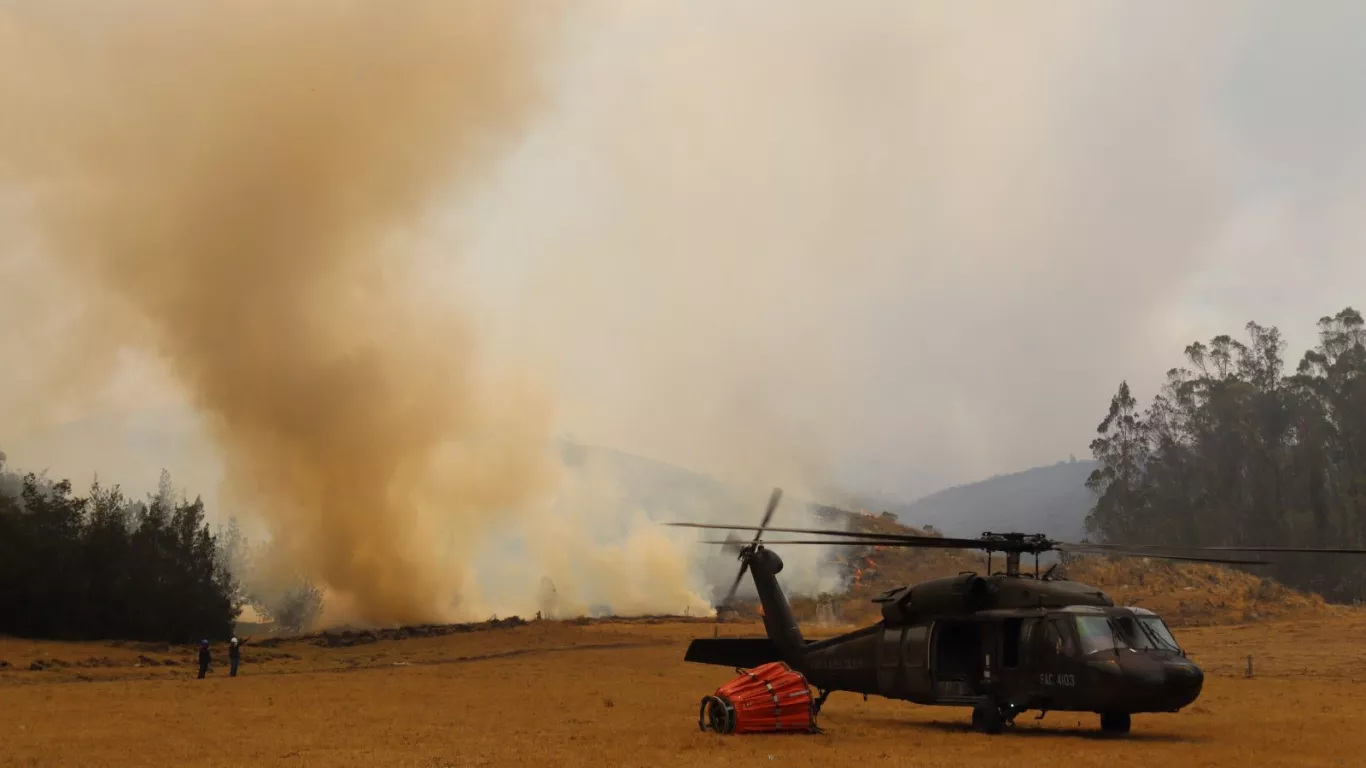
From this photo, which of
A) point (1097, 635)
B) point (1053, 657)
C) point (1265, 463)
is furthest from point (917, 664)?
point (1265, 463)

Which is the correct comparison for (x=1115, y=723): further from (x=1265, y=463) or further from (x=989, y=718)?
(x=1265, y=463)

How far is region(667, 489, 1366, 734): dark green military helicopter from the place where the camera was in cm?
1820

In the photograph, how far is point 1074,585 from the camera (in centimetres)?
2012

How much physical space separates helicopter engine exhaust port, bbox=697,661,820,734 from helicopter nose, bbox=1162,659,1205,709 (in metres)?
5.89

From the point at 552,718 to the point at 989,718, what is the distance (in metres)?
8.89

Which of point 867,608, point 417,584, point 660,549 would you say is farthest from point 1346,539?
point 417,584

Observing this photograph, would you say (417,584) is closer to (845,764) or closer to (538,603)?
(538,603)

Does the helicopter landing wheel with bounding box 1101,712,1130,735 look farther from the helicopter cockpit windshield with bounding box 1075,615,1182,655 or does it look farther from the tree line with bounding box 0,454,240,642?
the tree line with bounding box 0,454,240,642

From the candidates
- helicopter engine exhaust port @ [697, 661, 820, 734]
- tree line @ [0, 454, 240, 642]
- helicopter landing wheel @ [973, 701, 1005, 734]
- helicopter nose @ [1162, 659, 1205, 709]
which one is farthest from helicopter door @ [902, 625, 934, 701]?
tree line @ [0, 454, 240, 642]

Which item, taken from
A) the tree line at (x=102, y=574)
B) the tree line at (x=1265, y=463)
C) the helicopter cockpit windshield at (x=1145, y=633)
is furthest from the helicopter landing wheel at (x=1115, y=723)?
the tree line at (x=1265, y=463)

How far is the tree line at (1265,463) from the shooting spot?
91312 mm

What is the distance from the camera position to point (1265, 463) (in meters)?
100

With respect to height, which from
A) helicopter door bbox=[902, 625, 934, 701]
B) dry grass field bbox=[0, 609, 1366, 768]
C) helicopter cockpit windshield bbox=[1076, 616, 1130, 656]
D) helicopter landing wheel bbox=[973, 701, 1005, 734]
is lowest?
dry grass field bbox=[0, 609, 1366, 768]

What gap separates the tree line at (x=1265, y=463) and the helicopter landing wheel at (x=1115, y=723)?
8060 centimetres
